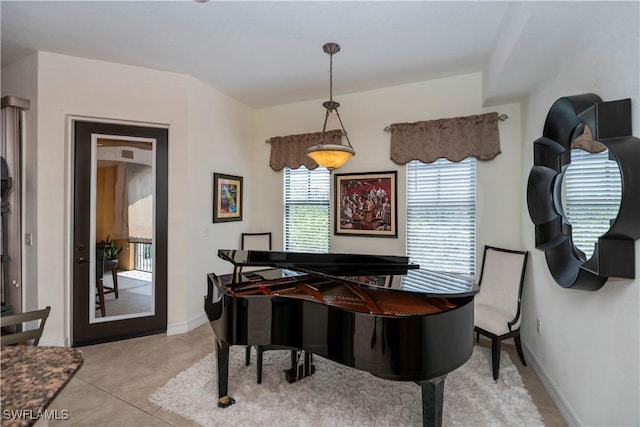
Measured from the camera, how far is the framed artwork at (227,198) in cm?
397

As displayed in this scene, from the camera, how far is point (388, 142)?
3.81m

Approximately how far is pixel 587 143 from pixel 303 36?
2.39m

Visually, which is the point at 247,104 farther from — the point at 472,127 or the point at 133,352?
the point at 133,352

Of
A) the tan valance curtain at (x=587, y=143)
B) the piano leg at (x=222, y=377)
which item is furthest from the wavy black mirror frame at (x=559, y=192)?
the piano leg at (x=222, y=377)

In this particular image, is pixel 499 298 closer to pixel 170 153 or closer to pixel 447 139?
pixel 447 139

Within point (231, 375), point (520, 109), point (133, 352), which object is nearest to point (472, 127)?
point (520, 109)

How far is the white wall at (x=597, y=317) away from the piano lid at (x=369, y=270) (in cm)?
70

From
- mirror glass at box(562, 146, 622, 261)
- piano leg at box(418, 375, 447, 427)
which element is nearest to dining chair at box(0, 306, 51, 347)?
piano leg at box(418, 375, 447, 427)

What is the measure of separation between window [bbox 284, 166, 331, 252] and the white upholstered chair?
2.00m

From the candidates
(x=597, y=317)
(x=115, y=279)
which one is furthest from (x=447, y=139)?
(x=115, y=279)

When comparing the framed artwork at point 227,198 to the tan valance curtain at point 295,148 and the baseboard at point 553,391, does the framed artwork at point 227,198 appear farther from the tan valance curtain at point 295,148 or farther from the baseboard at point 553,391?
the baseboard at point 553,391

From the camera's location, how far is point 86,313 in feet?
10.5

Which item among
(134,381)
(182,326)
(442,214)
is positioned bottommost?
(134,381)

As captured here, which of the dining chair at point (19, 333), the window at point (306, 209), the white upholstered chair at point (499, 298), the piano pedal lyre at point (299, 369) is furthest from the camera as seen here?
the window at point (306, 209)
